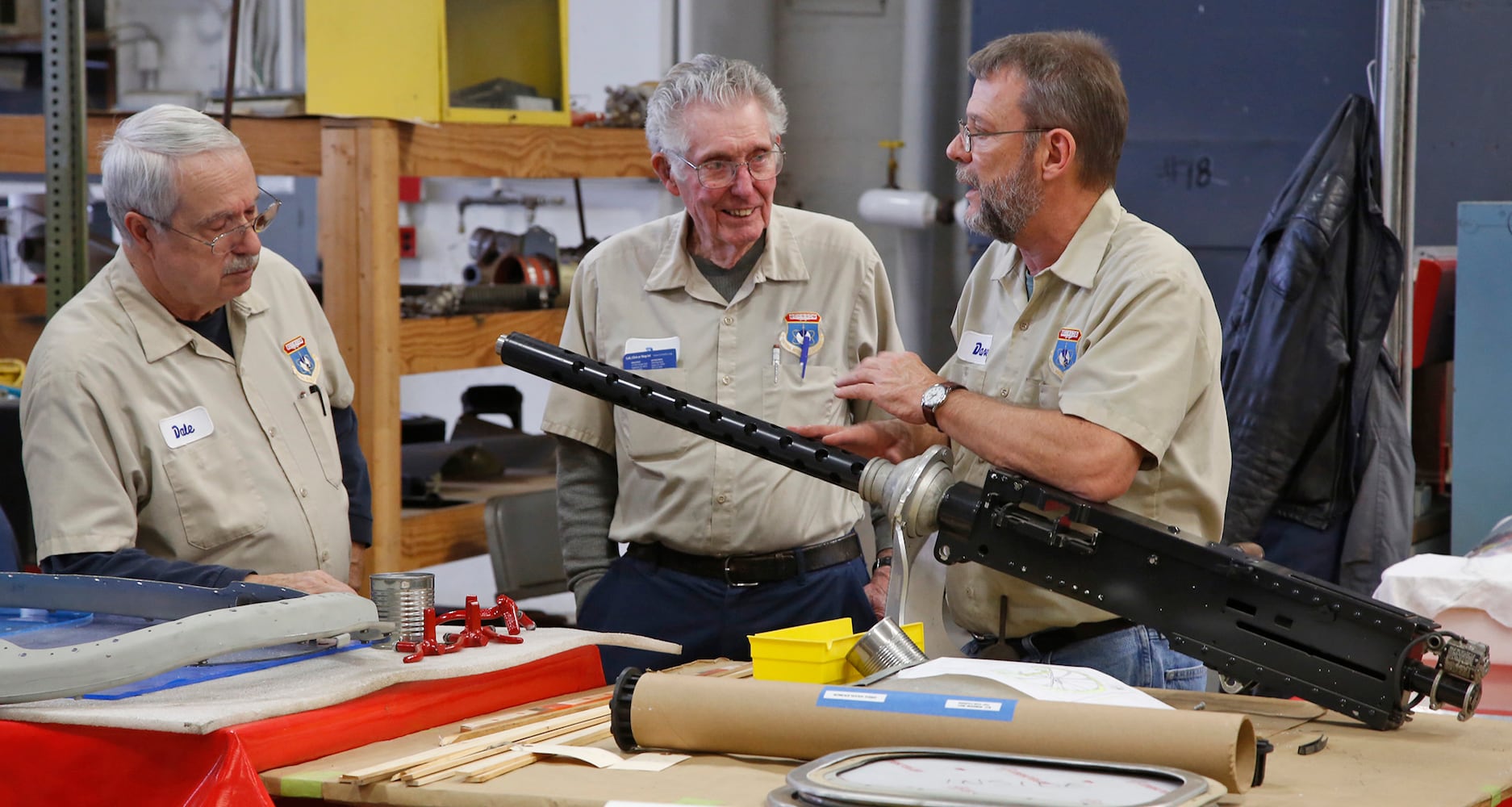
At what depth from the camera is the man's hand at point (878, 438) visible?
2.14 metres

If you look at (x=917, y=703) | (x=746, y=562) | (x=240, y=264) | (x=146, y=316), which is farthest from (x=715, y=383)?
(x=917, y=703)

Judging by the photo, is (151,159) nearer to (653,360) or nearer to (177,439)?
(177,439)

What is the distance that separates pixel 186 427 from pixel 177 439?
25mm

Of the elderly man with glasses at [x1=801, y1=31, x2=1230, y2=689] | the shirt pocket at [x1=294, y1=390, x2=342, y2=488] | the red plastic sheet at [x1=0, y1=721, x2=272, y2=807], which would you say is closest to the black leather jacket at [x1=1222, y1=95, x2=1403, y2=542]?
the elderly man with glasses at [x1=801, y1=31, x2=1230, y2=689]

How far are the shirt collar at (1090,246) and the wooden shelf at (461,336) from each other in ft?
5.60

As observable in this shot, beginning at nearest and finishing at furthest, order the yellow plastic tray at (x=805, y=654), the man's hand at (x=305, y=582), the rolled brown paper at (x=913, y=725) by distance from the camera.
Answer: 1. the rolled brown paper at (x=913, y=725)
2. the yellow plastic tray at (x=805, y=654)
3. the man's hand at (x=305, y=582)

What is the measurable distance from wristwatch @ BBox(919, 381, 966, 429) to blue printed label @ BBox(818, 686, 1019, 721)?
462 millimetres

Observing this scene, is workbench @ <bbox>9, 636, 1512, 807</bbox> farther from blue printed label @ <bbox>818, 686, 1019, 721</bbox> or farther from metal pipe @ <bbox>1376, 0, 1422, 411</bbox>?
metal pipe @ <bbox>1376, 0, 1422, 411</bbox>

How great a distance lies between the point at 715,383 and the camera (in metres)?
2.46

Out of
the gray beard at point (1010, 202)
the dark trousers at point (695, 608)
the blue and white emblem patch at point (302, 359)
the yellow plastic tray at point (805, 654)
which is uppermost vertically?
the gray beard at point (1010, 202)

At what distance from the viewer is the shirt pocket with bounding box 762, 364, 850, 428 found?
2.45 m

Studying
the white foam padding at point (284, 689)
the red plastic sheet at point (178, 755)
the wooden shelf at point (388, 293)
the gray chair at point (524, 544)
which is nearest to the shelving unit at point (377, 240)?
the wooden shelf at point (388, 293)

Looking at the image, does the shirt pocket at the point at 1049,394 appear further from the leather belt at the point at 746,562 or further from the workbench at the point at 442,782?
the leather belt at the point at 746,562

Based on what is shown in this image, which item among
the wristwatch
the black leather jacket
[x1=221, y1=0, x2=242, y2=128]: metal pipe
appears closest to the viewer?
the wristwatch
